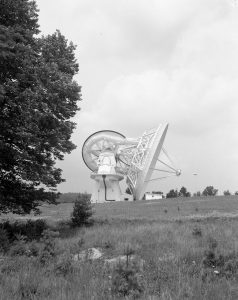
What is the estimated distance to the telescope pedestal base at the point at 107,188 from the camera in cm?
8300

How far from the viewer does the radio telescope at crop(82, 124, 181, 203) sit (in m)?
77.8

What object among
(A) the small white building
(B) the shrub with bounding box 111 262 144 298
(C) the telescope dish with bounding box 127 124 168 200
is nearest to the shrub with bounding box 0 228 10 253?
(B) the shrub with bounding box 111 262 144 298

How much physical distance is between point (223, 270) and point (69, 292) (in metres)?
4.07

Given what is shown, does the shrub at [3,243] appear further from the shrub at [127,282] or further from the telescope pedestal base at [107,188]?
the telescope pedestal base at [107,188]

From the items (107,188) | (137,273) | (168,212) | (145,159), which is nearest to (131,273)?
(137,273)

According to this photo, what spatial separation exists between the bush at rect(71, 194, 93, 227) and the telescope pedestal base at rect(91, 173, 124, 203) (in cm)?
5858

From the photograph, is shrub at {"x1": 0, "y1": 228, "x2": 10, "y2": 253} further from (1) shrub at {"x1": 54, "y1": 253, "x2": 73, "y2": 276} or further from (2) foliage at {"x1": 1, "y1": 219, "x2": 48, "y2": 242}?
(1) shrub at {"x1": 54, "y1": 253, "x2": 73, "y2": 276}

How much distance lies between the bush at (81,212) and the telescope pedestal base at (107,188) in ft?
192

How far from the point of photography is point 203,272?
9.37m

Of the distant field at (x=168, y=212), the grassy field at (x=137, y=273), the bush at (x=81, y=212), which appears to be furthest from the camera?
the distant field at (x=168, y=212)

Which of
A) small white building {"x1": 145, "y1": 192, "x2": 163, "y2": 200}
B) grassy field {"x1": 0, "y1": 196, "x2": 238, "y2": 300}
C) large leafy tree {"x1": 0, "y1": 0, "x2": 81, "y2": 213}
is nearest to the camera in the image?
grassy field {"x1": 0, "y1": 196, "x2": 238, "y2": 300}

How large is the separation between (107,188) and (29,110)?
65968mm

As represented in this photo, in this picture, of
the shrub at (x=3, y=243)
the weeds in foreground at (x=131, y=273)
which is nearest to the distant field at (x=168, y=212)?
the shrub at (x=3, y=243)

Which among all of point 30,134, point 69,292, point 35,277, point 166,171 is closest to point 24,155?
point 30,134
